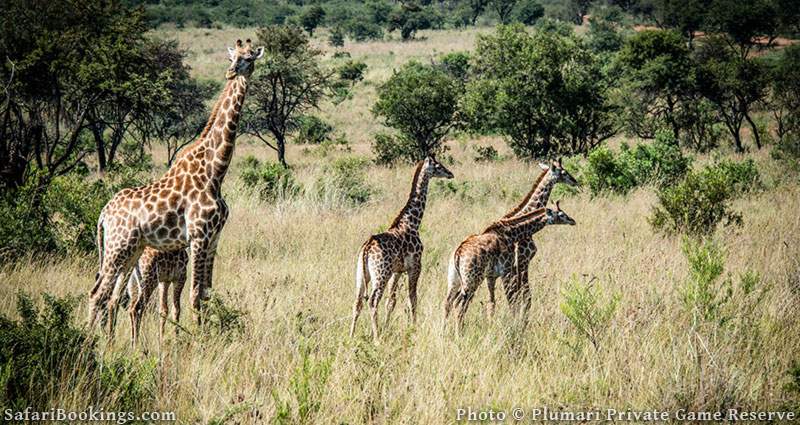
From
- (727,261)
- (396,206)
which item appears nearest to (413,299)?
(727,261)

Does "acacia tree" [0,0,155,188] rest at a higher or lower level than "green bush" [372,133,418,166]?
higher

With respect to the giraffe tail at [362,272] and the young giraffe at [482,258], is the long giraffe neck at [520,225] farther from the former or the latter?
the giraffe tail at [362,272]

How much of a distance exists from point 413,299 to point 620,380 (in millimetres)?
2445

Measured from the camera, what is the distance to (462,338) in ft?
20.6

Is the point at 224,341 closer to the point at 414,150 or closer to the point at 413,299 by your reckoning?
the point at 413,299

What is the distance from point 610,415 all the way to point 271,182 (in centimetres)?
1210

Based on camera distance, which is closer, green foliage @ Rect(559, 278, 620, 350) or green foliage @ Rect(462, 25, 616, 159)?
green foliage @ Rect(559, 278, 620, 350)

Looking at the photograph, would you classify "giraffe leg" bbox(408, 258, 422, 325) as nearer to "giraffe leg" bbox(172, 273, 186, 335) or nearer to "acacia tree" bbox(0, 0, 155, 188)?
"giraffe leg" bbox(172, 273, 186, 335)

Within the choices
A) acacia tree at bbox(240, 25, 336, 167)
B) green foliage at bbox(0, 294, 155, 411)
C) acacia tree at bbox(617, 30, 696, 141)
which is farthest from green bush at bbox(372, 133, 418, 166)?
green foliage at bbox(0, 294, 155, 411)

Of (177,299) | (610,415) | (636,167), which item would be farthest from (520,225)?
(636,167)

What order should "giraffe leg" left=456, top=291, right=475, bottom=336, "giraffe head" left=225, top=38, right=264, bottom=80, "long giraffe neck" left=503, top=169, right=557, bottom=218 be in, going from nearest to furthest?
"giraffe head" left=225, top=38, right=264, bottom=80, "giraffe leg" left=456, top=291, right=475, bottom=336, "long giraffe neck" left=503, top=169, right=557, bottom=218

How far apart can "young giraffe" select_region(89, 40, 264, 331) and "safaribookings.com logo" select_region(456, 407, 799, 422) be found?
299cm

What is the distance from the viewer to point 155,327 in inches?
272

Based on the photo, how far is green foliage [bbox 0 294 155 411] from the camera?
482 cm
